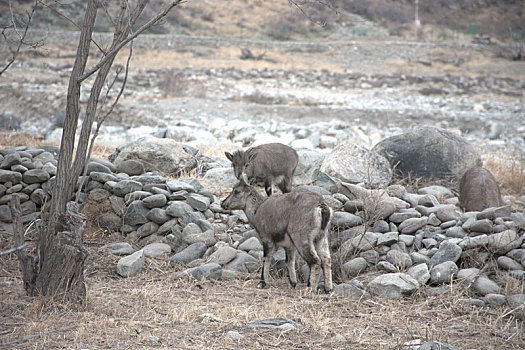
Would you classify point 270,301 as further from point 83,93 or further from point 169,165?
point 83,93

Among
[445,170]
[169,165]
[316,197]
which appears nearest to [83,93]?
[169,165]

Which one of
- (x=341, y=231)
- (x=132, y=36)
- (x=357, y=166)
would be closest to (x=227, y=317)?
(x=341, y=231)

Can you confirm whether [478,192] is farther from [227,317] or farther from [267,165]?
[227,317]

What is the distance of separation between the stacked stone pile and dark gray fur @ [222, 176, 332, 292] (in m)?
0.47

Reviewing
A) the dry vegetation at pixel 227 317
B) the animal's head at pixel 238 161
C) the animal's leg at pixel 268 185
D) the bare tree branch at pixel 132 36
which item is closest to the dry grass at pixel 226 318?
the dry vegetation at pixel 227 317

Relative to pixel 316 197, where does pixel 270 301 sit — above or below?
below

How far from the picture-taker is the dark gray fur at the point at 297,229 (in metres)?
6.54

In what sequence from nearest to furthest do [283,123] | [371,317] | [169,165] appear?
[371,317], [169,165], [283,123]

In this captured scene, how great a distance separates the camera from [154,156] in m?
10.6

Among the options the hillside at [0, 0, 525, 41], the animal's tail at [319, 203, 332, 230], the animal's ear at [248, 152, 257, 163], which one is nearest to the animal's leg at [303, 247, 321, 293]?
the animal's tail at [319, 203, 332, 230]

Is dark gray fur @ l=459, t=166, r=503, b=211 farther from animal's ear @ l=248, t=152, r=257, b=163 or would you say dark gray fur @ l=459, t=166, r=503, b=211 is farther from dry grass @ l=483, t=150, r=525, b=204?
animal's ear @ l=248, t=152, r=257, b=163

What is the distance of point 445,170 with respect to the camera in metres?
11.0

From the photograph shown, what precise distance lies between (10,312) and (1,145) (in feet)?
24.7

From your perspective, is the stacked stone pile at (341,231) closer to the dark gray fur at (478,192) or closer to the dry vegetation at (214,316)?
the dry vegetation at (214,316)
